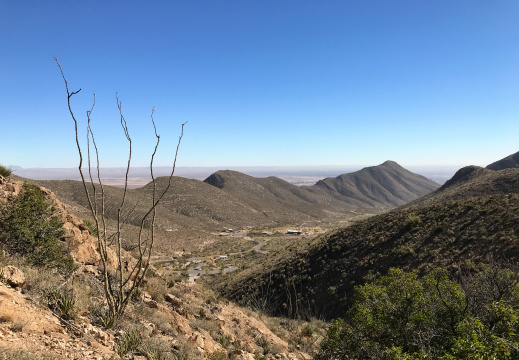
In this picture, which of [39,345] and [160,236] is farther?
[160,236]

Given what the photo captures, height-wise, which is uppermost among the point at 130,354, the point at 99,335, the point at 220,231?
the point at 99,335

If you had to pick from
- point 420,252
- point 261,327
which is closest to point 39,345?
point 261,327

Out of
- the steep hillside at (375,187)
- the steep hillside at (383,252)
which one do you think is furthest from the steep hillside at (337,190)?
the steep hillside at (383,252)

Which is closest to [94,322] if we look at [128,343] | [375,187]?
[128,343]

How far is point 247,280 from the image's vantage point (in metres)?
26.4

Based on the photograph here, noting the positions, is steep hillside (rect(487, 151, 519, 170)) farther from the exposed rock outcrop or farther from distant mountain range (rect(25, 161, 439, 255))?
the exposed rock outcrop

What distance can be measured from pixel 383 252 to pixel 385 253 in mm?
328

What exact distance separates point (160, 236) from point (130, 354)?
1833 inches

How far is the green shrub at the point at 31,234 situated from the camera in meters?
7.49

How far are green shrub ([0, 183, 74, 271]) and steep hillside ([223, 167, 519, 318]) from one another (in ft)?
36.7

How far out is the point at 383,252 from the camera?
882 inches

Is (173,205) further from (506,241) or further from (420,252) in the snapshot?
(506,241)

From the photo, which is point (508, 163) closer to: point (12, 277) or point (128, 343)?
point (128, 343)

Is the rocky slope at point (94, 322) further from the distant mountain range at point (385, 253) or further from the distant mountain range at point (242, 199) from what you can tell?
the distant mountain range at point (385, 253)
